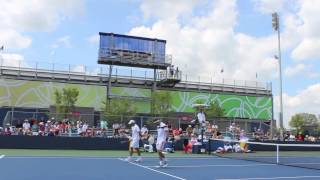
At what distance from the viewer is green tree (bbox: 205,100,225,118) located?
2598 inches

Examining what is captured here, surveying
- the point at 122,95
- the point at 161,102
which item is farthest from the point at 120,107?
the point at 161,102

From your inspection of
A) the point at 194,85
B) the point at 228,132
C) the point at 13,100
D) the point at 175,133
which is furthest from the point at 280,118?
the point at 13,100

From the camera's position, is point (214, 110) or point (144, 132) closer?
point (144, 132)

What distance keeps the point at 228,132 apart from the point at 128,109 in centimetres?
2498

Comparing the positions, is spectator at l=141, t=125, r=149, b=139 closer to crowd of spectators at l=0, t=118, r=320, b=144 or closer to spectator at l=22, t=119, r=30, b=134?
Result: crowd of spectators at l=0, t=118, r=320, b=144

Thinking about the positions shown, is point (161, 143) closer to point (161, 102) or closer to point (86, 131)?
point (86, 131)

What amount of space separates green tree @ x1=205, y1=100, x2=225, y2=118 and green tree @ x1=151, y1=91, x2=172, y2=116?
228 inches

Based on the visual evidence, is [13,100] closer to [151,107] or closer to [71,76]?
[71,76]

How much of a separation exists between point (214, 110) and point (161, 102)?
27.6ft

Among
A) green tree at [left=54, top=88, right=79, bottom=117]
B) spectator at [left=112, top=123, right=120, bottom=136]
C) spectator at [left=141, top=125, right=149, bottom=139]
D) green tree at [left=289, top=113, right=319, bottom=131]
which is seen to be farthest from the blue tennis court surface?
green tree at [left=289, top=113, right=319, bottom=131]

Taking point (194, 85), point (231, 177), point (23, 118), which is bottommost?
point (231, 177)

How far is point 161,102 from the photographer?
63.6 metres

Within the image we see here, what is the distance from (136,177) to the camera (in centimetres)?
1529

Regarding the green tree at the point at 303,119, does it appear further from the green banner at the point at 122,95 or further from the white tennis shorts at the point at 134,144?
the white tennis shorts at the point at 134,144
